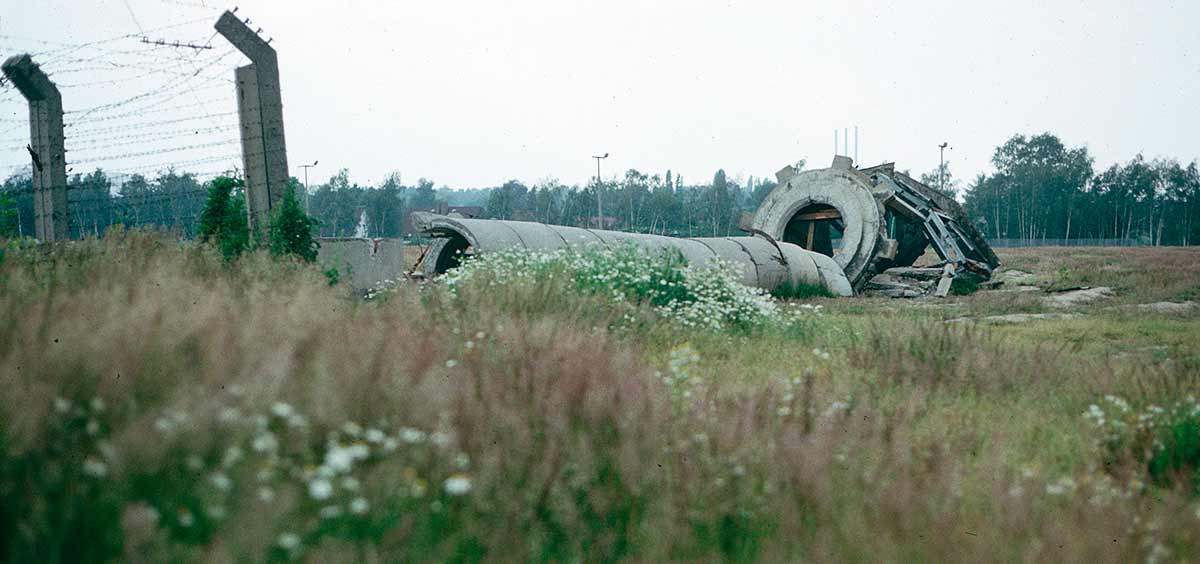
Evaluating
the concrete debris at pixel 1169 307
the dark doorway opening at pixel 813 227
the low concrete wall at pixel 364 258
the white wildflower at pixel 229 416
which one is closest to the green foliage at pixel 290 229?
the low concrete wall at pixel 364 258

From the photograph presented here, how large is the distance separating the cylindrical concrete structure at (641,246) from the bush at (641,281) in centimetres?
86

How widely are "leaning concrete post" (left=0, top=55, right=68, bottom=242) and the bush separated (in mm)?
5025

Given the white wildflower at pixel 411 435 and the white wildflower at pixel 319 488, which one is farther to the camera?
the white wildflower at pixel 411 435

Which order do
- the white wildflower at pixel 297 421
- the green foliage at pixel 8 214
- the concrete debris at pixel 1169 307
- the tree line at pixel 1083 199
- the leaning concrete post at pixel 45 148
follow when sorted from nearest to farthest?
the white wildflower at pixel 297 421 < the green foliage at pixel 8 214 < the leaning concrete post at pixel 45 148 < the concrete debris at pixel 1169 307 < the tree line at pixel 1083 199

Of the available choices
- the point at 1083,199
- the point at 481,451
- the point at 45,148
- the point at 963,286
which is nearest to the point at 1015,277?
the point at 963,286

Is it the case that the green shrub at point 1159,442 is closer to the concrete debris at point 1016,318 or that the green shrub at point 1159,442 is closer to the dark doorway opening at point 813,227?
the concrete debris at point 1016,318

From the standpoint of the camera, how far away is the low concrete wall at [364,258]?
10.1m

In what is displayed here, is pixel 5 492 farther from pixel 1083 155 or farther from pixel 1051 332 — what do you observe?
pixel 1083 155

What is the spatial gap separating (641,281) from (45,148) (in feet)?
23.8

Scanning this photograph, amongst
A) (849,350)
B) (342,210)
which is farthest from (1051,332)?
(342,210)

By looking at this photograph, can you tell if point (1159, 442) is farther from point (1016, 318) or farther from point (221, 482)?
point (1016, 318)

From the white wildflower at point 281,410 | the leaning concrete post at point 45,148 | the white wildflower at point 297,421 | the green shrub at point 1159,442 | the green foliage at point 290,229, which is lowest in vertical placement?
the green shrub at point 1159,442

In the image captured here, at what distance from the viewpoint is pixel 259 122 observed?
787cm

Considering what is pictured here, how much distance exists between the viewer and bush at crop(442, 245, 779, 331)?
25.8 ft
